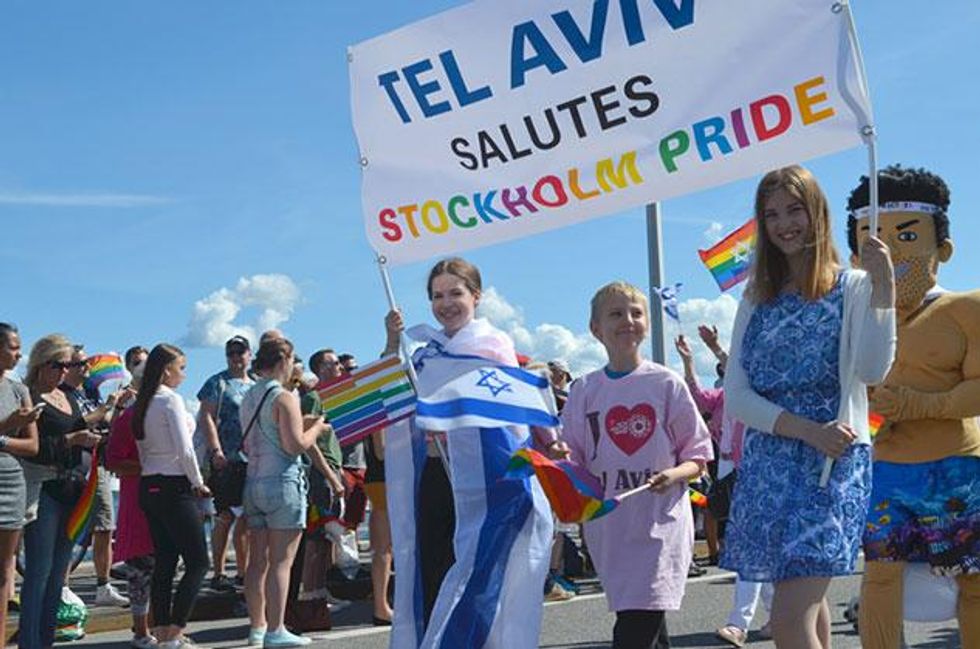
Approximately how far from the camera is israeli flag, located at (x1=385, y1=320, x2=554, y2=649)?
4.98 m

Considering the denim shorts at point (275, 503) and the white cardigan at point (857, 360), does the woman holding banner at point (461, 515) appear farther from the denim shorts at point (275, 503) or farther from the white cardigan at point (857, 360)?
the denim shorts at point (275, 503)

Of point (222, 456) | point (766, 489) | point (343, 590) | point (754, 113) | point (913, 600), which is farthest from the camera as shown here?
point (343, 590)

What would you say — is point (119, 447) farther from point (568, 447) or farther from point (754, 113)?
point (754, 113)

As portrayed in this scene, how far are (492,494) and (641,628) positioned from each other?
83 centimetres

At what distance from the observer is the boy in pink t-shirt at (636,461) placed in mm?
4680

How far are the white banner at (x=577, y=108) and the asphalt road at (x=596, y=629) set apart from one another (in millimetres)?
2920

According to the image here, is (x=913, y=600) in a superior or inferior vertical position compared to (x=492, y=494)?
inferior

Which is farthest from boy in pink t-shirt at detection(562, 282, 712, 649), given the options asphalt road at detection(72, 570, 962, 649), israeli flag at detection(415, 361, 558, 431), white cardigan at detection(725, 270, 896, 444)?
asphalt road at detection(72, 570, 962, 649)

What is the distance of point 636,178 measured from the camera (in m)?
5.25

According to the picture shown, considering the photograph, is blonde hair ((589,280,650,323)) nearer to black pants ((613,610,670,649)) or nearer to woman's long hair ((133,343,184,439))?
black pants ((613,610,670,649))

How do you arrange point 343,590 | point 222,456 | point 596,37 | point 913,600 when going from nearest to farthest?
point 913,600 < point 596,37 < point 222,456 < point 343,590

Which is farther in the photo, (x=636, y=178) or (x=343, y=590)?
(x=343, y=590)

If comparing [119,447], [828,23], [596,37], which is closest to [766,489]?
[828,23]

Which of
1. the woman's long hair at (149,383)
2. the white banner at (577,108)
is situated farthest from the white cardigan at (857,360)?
the woman's long hair at (149,383)
